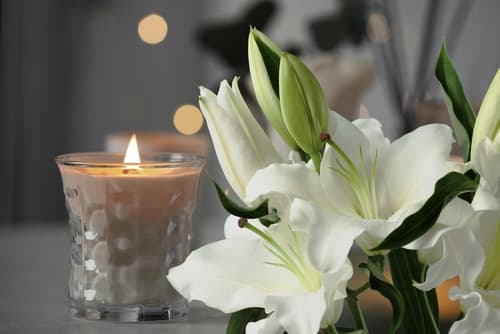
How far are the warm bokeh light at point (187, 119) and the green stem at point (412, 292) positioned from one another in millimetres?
2163

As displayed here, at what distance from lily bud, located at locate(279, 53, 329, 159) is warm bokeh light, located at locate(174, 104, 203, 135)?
7.13ft

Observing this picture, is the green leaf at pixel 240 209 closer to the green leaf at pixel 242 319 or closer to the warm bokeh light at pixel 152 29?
the green leaf at pixel 242 319

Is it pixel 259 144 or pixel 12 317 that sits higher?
pixel 259 144

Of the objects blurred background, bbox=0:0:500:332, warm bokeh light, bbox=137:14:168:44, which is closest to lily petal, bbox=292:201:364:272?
blurred background, bbox=0:0:500:332

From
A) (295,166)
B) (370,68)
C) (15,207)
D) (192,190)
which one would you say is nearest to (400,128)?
(370,68)

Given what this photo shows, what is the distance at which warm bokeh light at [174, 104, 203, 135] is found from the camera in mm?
2566

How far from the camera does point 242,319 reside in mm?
414

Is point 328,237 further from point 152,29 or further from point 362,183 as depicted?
point 152,29

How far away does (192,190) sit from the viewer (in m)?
0.54

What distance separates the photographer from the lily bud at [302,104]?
1.20 ft

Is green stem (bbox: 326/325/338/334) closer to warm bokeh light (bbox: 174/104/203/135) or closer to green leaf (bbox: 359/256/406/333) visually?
green leaf (bbox: 359/256/406/333)

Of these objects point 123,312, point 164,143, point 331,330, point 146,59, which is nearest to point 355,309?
point 331,330

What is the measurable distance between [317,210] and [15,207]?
78.5 inches

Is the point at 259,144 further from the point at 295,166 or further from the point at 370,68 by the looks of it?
the point at 370,68
